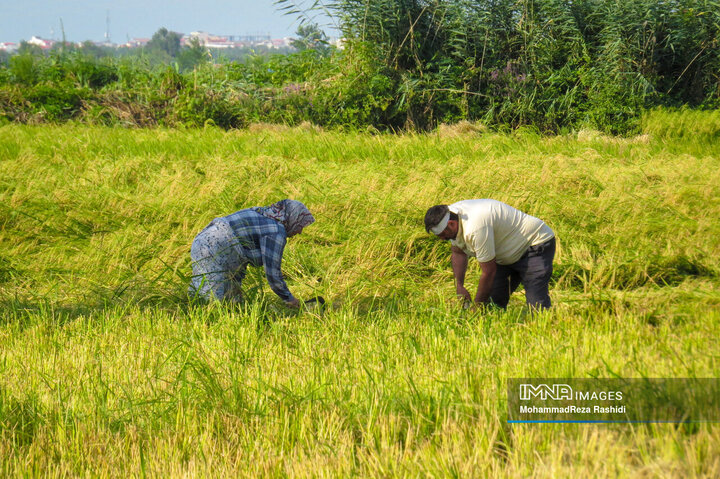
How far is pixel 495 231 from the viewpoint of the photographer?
4.67 m

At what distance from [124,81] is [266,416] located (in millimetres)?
13124

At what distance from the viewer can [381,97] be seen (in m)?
12.5

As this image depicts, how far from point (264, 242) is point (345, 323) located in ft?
2.94

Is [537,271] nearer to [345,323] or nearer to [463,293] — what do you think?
[463,293]

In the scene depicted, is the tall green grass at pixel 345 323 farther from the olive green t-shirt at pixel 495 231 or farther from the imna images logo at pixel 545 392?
the olive green t-shirt at pixel 495 231

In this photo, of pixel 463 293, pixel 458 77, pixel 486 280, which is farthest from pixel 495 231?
pixel 458 77

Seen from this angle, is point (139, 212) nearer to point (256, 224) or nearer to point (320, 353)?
point (256, 224)

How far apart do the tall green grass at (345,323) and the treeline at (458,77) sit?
9.59ft

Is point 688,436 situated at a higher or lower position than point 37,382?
higher

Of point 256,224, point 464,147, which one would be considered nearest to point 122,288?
point 256,224

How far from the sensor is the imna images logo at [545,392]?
3.10 metres

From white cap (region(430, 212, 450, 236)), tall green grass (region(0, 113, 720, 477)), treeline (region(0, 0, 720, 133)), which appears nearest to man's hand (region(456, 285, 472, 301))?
tall green grass (region(0, 113, 720, 477))

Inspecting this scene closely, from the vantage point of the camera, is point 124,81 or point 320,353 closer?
point 320,353

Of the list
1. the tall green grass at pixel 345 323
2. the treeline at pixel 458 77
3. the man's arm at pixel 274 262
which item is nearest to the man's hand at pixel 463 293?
the tall green grass at pixel 345 323
